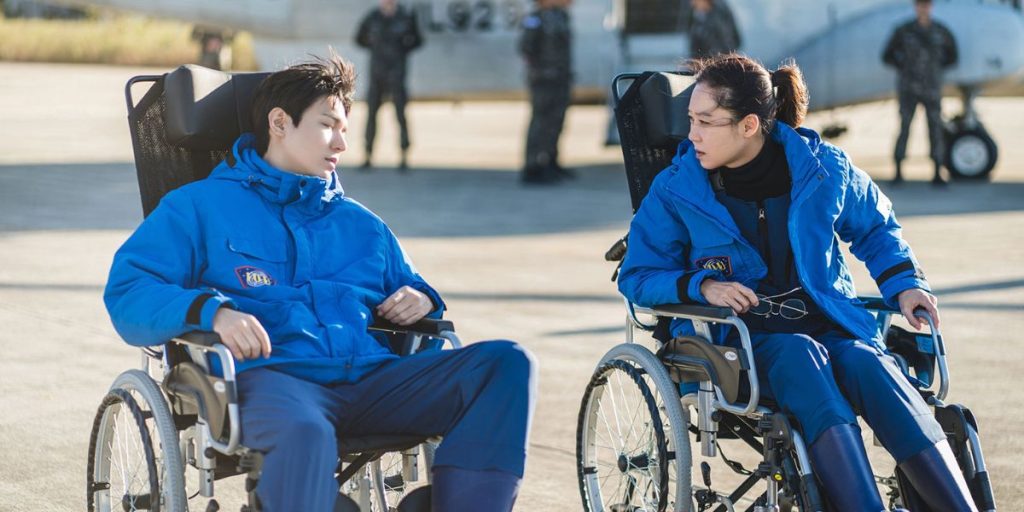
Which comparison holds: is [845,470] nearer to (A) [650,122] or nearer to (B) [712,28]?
(A) [650,122]

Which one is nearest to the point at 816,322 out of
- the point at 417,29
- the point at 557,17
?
the point at 557,17

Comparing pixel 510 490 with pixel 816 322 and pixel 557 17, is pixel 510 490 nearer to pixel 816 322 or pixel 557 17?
pixel 816 322

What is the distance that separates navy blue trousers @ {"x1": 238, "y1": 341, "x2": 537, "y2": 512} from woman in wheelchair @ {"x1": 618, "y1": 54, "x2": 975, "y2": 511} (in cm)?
65

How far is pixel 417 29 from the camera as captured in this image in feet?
47.9

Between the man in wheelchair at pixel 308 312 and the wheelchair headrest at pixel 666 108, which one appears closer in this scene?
the man in wheelchair at pixel 308 312

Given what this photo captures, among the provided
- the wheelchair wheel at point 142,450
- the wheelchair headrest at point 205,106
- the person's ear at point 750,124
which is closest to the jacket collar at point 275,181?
the wheelchair headrest at point 205,106

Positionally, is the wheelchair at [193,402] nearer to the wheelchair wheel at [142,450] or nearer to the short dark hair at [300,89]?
the wheelchair wheel at [142,450]

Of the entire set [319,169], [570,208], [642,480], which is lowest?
[570,208]

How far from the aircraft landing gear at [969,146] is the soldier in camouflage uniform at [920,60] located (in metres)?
0.66

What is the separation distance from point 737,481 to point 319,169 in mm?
2000

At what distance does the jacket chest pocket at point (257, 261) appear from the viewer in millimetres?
3555

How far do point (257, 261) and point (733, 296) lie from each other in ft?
4.01

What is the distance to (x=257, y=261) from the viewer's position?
11.7 ft

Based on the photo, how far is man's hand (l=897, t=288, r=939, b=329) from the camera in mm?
3840
